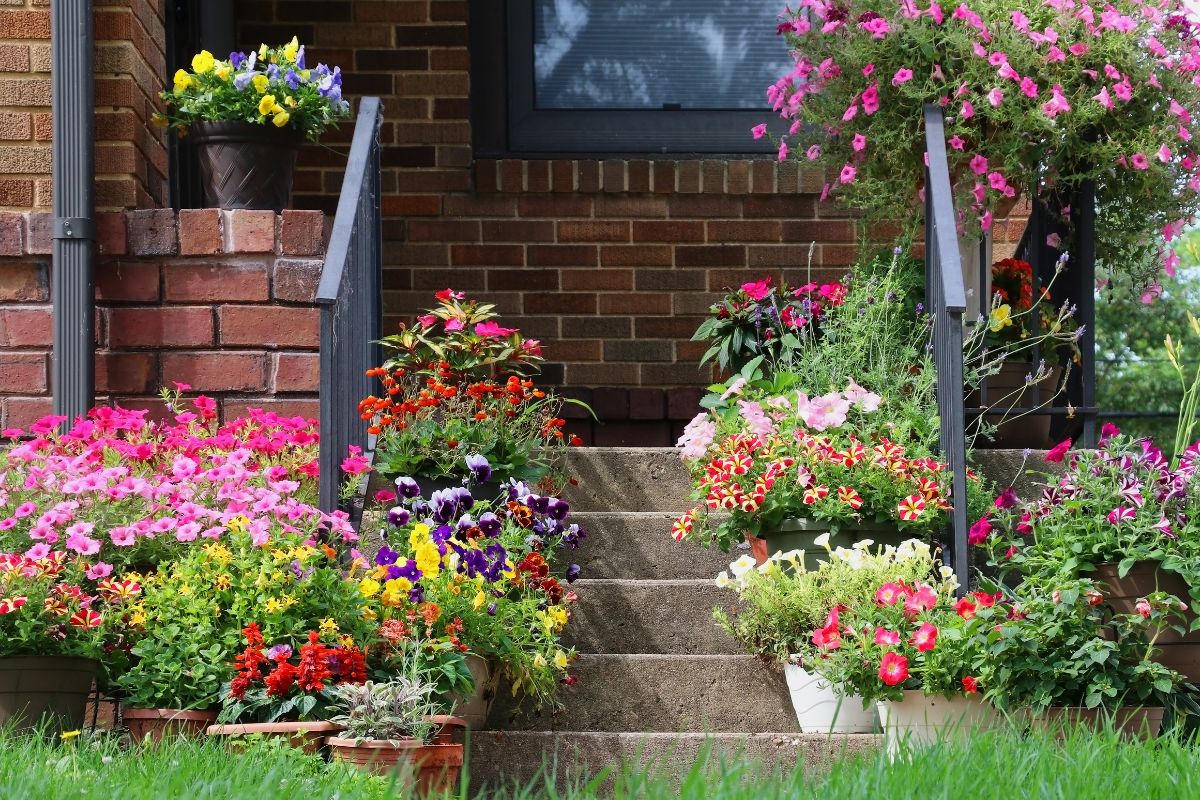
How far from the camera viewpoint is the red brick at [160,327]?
4074 millimetres

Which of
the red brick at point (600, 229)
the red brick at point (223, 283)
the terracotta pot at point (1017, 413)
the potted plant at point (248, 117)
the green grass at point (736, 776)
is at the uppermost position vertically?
the potted plant at point (248, 117)

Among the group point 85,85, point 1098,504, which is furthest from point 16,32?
→ point 1098,504

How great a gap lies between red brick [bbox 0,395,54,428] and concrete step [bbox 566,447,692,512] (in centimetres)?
142

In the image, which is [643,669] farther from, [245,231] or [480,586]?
Result: [245,231]

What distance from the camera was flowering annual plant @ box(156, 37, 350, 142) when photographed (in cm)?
412

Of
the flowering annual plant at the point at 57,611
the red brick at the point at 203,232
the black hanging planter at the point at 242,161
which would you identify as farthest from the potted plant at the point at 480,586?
the black hanging planter at the point at 242,161

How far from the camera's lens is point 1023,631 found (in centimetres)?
289

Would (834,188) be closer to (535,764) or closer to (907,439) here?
(907,439)

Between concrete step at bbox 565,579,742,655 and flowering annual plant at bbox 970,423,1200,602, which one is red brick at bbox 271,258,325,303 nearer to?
concrete step at bbox 565,579,742,655

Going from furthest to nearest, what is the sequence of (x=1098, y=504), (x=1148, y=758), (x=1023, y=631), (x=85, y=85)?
(x=85, y=85) < (x=1098, y=504) < (x=1023, y=631) < (x=1148, y=758)

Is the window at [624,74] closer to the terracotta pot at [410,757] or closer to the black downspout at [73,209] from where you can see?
the black downspout at [73,209]

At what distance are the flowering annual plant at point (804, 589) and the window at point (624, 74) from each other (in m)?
2.82

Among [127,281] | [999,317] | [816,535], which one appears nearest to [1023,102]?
[999,317]

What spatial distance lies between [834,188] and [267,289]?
1.79 m
